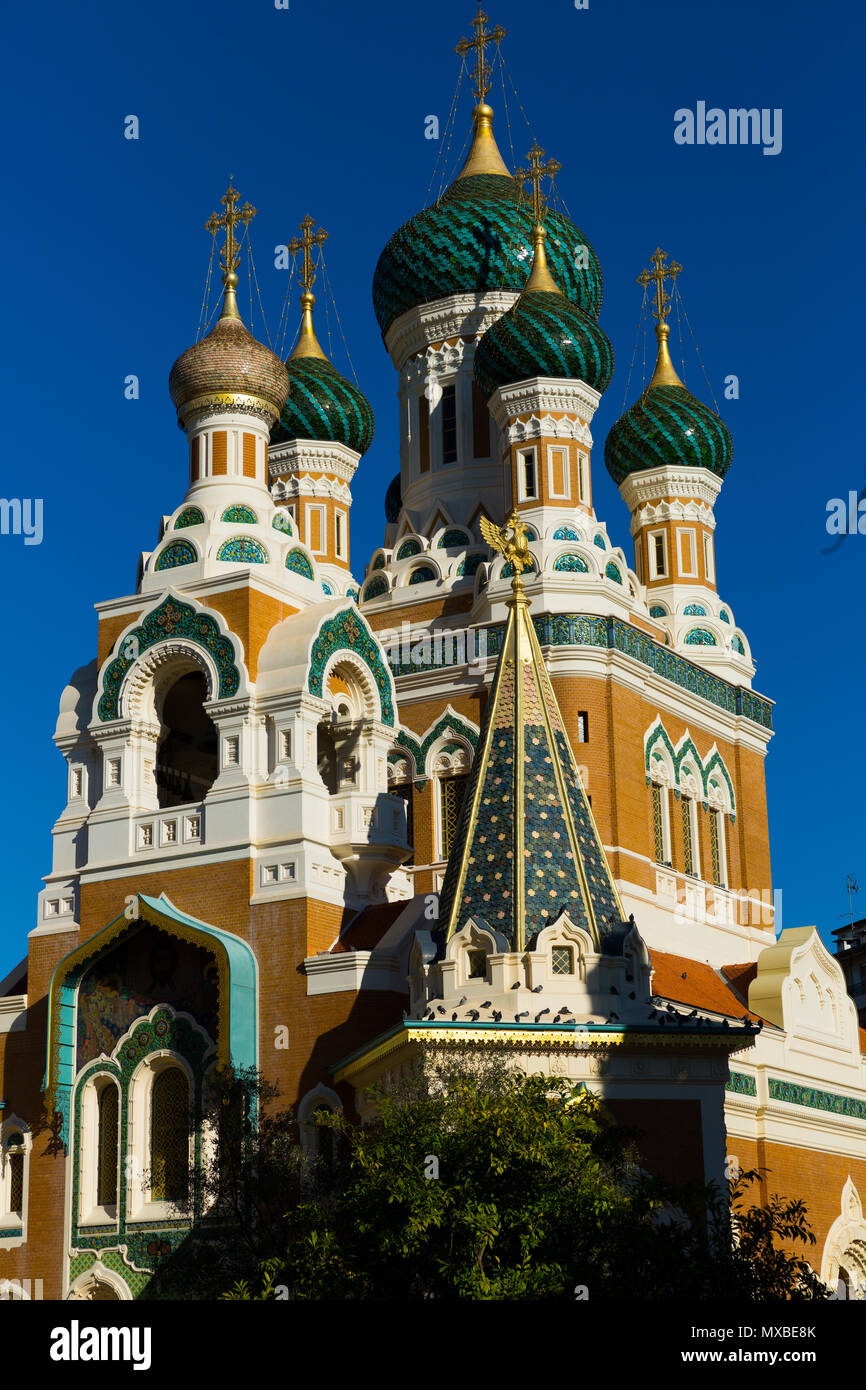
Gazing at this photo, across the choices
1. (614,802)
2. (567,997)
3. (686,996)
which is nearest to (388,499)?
(614,802)

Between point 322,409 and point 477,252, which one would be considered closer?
point 477,252

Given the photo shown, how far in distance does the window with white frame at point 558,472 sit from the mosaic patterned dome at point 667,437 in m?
3.14

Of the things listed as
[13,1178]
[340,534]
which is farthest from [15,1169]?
[340,534]

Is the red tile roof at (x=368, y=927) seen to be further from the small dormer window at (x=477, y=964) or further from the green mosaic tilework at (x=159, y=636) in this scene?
the green mosaic tilework at (x=159, y=636)

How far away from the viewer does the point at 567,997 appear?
1420 cm

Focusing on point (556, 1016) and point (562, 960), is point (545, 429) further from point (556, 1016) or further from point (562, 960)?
point (556, 1016)

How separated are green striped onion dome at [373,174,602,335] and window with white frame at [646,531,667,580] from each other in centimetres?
276

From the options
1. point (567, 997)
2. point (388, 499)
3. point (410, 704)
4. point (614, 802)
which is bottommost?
point (567, 997)

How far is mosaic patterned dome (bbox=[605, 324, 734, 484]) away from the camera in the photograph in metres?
24.2

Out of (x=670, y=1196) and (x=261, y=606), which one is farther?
(x=261, y=606)

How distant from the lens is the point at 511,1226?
11.0 metres

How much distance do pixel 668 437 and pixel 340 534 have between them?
413 cm
